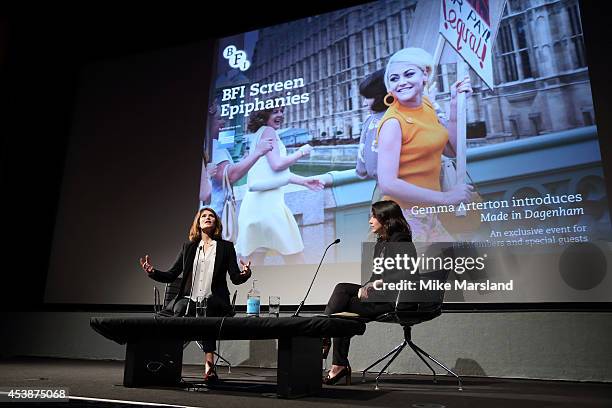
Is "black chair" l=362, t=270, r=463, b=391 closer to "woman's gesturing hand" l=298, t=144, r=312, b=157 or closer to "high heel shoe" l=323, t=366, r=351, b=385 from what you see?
"high heel shoe" l=323, t=366, r=351, b=385

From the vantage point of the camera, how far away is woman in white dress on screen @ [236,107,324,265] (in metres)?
4.18

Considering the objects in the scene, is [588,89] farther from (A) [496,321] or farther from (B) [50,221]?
(B) [50,221]

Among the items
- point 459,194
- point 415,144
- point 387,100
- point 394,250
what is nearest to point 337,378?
point 394,250

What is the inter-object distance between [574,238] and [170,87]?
387 cm

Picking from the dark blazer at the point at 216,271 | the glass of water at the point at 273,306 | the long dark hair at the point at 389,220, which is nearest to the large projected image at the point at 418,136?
the long dark hair at the point at 389,220

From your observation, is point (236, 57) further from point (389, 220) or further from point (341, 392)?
point (341, 392)

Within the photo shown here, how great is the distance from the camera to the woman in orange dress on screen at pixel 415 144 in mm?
3713

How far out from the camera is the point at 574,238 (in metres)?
3.29

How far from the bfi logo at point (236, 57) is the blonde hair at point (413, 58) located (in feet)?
4.58

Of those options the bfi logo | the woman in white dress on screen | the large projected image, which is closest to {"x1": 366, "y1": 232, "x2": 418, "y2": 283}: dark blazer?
the large projected image

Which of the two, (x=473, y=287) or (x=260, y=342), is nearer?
(x=473, y=287)

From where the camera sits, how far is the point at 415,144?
153 inches

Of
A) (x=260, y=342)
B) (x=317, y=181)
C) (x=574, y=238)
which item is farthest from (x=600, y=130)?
(x=260, y=342)

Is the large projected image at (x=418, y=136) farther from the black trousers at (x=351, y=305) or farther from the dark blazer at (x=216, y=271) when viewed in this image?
the dark blazer at (x=216, y=271)
